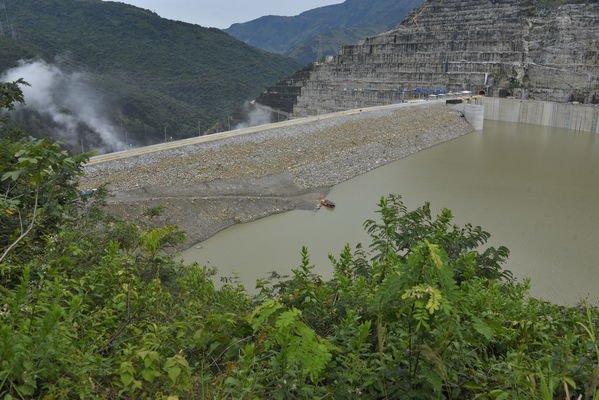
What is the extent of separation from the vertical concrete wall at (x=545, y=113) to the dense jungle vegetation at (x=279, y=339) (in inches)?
1031

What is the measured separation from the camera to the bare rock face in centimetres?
2777

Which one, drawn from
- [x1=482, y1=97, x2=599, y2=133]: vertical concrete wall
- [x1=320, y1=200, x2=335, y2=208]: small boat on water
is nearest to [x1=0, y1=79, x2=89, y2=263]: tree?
[x1=320, y1=200, x2=335, y2=208]: small boat on water

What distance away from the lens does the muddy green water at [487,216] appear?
909 cm

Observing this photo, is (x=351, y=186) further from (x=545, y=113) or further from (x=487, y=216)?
(x=545, y=113)

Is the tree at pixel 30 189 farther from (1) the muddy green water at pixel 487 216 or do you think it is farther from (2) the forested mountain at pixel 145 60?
(2) the forested mountain at pixel 145 60

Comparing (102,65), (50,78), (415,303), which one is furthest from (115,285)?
(102,65)

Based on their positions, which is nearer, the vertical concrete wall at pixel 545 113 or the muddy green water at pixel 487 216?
the muddy green water at pixel 487 216

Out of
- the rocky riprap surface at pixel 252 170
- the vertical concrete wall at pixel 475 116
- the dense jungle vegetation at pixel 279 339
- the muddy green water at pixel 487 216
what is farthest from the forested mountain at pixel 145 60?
the dense jungle vegetation at pixel 279 339

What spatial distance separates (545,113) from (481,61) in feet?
20.8

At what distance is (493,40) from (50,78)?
3502cm

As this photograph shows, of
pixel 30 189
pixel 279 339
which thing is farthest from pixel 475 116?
pixel 279 339

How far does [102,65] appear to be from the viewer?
58.8 metres

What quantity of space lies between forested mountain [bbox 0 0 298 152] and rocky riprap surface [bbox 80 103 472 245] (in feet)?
77.4

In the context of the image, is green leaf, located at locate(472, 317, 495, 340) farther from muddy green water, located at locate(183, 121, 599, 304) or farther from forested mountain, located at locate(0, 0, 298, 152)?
forested mountain, located at locate(0, 0, 298, 152)
